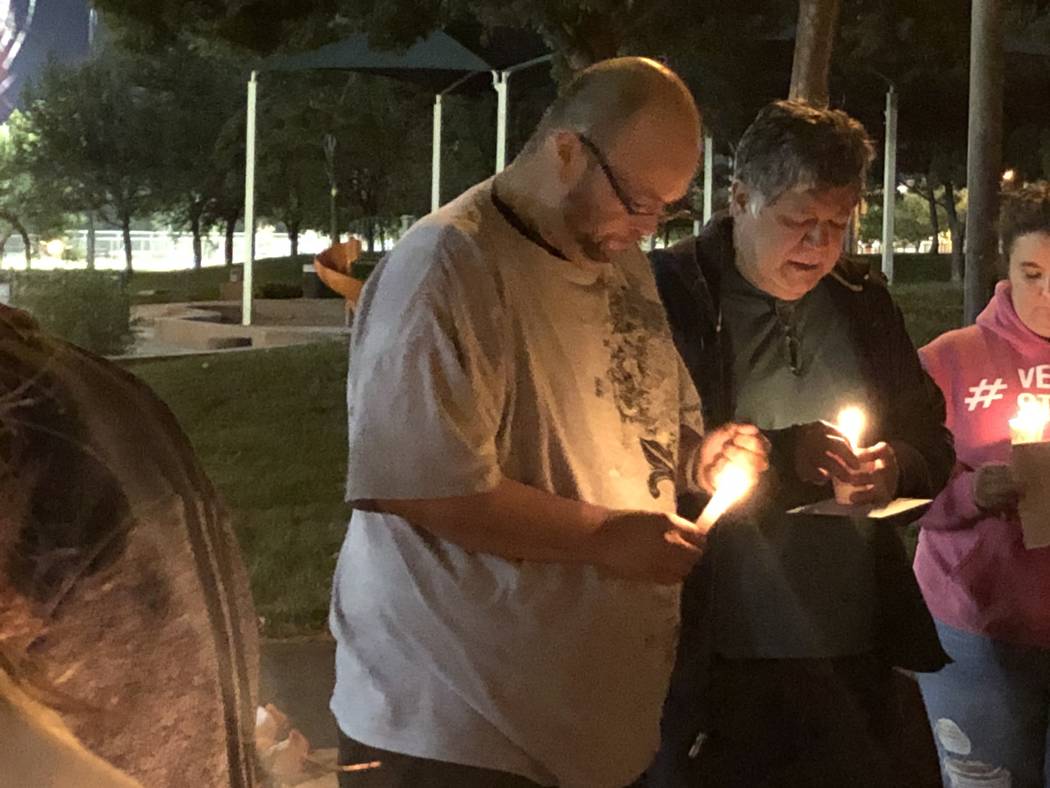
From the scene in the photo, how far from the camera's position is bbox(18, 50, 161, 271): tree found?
41.9 meters

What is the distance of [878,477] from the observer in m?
2.86

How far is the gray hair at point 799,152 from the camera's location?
9.32 feet

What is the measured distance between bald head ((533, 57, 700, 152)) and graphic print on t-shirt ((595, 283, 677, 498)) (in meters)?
0.30

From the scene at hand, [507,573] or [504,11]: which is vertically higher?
[504,11]

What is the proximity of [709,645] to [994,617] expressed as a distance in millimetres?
784

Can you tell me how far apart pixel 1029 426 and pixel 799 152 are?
0.83 m

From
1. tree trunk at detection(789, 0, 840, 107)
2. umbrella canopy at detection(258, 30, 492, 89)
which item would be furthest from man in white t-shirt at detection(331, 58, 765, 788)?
umbrella canopy at detection(258, 30, 492, 89)

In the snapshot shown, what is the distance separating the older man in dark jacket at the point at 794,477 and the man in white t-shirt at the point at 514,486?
0.60m

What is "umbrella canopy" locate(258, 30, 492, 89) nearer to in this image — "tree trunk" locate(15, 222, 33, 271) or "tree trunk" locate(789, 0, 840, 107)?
"tree trunk" locate(789, 0, 840, 107)

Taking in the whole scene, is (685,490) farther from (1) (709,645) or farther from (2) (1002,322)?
(2) (1002,322)

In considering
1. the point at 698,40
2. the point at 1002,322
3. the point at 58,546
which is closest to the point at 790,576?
the point at 1002,322

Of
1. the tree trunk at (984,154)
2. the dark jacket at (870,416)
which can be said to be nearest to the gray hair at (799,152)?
the dark jacket at (870,416)

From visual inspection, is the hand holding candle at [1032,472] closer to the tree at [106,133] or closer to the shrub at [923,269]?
the shrub at [923,269]

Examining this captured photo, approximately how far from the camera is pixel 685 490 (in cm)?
274
